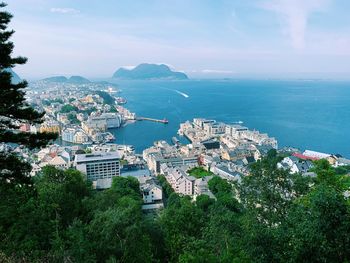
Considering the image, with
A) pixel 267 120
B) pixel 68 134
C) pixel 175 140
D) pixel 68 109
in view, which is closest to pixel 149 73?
pixel 68 109

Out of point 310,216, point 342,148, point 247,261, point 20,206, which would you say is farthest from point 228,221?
point 342,148

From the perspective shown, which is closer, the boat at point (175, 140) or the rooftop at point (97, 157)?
the rooftop at point (97, 157)

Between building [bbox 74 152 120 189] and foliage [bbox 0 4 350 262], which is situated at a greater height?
foliage [bbox 0 4 350 262]

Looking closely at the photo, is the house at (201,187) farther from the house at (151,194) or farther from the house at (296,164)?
the house at (296,164)

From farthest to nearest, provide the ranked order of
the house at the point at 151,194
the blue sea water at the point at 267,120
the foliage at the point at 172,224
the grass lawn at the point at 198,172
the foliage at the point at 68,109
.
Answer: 1. the foliage at the point at 68,109
2. the blue sea water at the point at 267,120
3. the grass lawn at the point at 198,172
4. the house at the point at 151,194
5. the foliage at the point at 172,224

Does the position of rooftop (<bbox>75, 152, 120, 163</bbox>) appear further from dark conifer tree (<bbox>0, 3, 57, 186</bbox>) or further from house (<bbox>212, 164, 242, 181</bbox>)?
dark conifer tree (<bbox>0, 3, 57, 186</bbox>)

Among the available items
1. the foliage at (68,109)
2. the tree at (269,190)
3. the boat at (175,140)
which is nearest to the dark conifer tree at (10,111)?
the tree at (269,190)

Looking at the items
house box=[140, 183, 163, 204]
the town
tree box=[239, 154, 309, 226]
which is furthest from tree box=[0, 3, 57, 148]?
house box=[140, 183, 163, 204]

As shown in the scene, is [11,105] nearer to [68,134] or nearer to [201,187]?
[201,187]
